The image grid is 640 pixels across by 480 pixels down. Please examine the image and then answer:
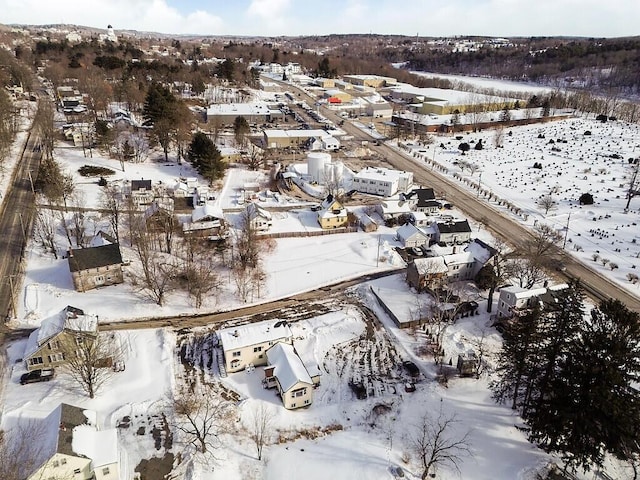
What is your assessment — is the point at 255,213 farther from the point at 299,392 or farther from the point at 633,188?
the point at 633,188

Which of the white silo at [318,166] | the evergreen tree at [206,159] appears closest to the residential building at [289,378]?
the evergreen tree at [206,159]

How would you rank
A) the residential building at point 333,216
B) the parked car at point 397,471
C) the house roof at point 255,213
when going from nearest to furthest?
1. the parked car at point 397,471
2. the house roof at point 255,213
3. the residential building at point 333,216

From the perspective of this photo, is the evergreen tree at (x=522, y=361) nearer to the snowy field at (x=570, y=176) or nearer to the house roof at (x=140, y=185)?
the snowy field at (x=570, y=176)

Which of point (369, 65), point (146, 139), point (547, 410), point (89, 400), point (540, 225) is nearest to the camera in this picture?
point (547, 410)

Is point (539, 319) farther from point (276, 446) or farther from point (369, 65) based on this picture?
point (369, 65)

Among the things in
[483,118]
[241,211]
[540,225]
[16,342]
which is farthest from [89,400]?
[483,118]

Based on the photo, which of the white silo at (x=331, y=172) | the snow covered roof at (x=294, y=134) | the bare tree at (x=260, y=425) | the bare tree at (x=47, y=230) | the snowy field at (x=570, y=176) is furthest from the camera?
the snow covered roof at (x=294, y=134)

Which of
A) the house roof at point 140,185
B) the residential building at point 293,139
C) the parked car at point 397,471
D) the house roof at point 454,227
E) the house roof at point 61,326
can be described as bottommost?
the parked car at point 397,471
